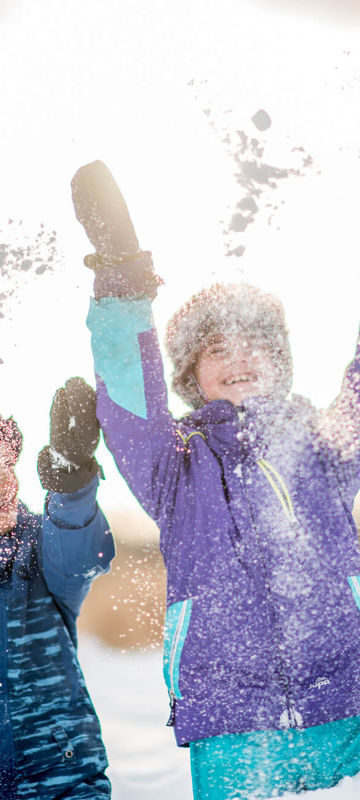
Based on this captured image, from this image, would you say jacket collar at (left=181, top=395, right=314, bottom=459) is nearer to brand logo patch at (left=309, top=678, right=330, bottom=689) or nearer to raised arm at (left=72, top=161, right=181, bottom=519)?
raised arm at (left=72, top=161, right=181, bottom=519)

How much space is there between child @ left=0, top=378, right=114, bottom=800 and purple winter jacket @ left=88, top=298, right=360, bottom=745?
0.18 meters

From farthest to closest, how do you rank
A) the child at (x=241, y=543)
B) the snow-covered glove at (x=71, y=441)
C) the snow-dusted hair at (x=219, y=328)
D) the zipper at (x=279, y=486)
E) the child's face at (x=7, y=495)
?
the child's face at (x=7, y=495) → the snow-dusted hair at (x=219, y=328) → the snow-covered glove at (x=71, y=441) → the zipper at (x=279, y=486) → the child at (x=241, y=543)

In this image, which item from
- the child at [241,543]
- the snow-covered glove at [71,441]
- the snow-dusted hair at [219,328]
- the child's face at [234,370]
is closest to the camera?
the child at [241,543]

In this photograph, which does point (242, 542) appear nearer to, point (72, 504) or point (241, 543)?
point (241, 543)

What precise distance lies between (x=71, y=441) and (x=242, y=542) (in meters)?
0.55

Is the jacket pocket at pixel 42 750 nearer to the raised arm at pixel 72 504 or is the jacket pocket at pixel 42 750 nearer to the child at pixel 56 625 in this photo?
the child at pixel 56 625

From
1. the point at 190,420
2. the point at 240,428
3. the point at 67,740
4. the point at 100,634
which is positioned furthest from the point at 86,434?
the point at 100,634

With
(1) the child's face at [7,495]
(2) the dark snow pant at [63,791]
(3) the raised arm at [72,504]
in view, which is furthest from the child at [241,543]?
(1) the child's face at [7,495]

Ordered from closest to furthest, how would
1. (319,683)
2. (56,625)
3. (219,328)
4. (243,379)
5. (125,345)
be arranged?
1. (319,683)
2. (125,345)
3. (243,379)
4. (219,328)
5. (56,625)

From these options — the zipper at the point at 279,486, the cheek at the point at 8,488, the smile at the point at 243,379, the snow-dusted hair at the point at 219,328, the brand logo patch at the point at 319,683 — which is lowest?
the brand logo patch at the point at 319,683

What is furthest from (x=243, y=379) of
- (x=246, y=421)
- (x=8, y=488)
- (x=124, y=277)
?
(x=8, y=488)

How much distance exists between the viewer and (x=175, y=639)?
1.37m

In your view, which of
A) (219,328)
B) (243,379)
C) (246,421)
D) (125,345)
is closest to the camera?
(125,345)

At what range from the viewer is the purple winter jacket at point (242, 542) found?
1.33 metres
